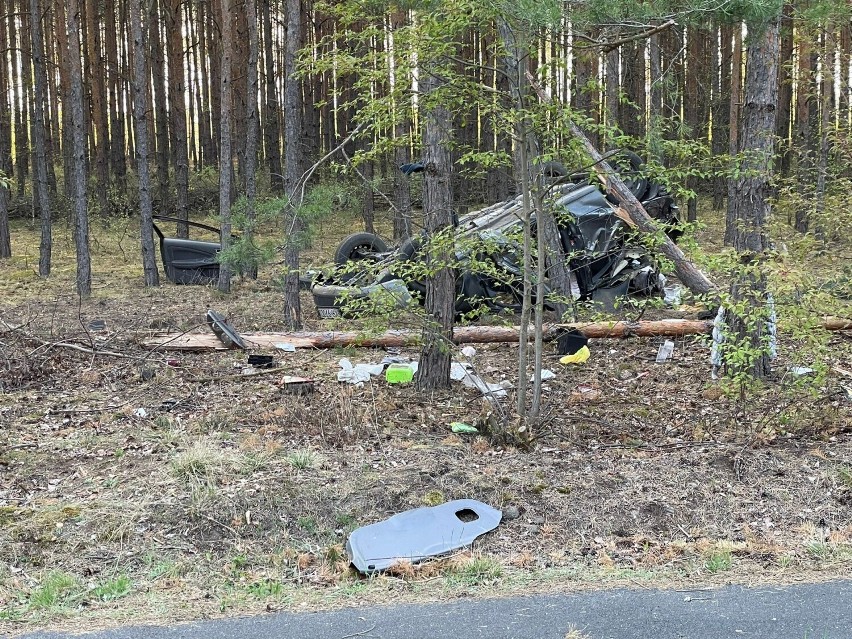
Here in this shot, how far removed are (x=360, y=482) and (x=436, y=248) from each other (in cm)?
225

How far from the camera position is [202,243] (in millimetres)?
16391

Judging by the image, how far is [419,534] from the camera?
5121 millimetres

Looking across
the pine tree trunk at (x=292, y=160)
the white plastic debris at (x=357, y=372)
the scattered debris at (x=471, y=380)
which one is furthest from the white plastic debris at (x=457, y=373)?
the pine tree trunk at (x=292, y=160)

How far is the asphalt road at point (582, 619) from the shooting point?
149 inches

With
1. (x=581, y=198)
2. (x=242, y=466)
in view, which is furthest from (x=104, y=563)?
(x=581, y=198)

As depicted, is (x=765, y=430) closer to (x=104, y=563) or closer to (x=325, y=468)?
(x=325, y=468)

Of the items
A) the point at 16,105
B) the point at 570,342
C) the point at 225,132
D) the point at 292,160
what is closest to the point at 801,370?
the point at 570,342

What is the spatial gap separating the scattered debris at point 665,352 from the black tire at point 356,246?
567cm

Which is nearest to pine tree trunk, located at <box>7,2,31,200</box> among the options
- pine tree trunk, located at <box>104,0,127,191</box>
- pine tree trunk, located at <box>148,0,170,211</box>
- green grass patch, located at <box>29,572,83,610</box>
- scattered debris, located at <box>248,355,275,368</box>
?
pine tree trunk, located at <box>104,0,127,191</box>

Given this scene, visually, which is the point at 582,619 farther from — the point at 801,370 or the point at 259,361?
the point at 259,361

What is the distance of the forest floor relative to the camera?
15.0 feet

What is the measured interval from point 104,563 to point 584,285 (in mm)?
8717

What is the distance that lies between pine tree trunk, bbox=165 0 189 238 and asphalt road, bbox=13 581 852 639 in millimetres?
16353

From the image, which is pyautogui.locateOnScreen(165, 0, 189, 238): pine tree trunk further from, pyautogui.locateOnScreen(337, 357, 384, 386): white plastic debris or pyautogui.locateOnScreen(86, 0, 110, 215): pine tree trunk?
pyautogui.locateOnScreen(337, 357, 384, 386): white plastic debris
